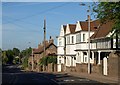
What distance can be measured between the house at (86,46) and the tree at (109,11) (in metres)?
16.0

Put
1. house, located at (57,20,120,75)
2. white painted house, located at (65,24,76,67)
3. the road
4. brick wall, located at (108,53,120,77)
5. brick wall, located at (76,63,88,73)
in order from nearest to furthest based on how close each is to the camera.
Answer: the road
brick wall, located at (108,53,120,77)
house, located at (57,20,120,75)
brick wall, located at (76,63,88,73)
white painted house, located at (65,24,76,67)

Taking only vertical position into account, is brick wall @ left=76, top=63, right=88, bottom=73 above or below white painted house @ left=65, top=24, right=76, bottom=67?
below

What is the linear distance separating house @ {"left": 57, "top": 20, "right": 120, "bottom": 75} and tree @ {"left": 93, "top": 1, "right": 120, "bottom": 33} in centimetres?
1598

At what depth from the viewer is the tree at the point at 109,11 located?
69.9ft

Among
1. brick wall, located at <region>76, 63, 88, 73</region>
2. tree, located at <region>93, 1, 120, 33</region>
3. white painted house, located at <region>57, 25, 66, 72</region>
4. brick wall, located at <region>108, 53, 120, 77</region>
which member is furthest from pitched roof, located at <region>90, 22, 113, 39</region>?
tree, located at <region>93, 1, 120, 33</region>

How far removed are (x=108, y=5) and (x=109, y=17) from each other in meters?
1.78

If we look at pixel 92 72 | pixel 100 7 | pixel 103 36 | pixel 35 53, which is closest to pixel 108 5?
pixel 100 7

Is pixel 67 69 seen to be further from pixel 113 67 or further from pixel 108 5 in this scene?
pixel 108 5

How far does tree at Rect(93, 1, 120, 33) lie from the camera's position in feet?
69.9

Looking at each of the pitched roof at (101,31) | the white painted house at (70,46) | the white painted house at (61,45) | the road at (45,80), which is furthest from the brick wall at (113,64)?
the white painted house at (61,45)

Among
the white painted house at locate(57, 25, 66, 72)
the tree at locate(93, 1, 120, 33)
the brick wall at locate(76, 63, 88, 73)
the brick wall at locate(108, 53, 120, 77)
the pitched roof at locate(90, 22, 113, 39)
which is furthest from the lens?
the white painted house at locate(57, 25, 66, 72)

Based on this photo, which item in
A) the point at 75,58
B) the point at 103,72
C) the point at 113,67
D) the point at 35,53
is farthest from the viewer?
the point at 35,53

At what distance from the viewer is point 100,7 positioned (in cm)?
2253

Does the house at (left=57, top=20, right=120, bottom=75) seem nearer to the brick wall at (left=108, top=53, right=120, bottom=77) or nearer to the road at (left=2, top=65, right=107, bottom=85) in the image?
the brick wall at (left=108, top=53, right=120, bottom=77)
